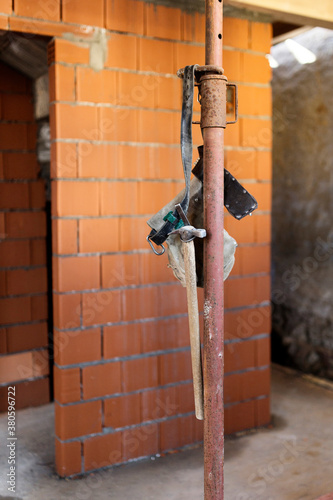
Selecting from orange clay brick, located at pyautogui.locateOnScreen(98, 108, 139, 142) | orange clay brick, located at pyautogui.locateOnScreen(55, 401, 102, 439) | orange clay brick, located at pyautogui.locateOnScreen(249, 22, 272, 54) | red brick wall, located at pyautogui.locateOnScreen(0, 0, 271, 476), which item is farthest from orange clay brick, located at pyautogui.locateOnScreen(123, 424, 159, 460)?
orange clay brick, located at pyautogui.locateOnScreen(249, 22, 272, 54)

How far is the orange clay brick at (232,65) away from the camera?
2.45 m

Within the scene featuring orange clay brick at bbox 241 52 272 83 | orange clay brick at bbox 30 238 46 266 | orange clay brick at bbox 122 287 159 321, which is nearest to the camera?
orange clay brick at bbox 122 287 159 321

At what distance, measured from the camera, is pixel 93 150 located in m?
2.17

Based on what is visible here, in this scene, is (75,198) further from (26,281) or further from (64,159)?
(26,281)

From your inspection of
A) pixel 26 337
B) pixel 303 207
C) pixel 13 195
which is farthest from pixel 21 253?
pixel 303 207

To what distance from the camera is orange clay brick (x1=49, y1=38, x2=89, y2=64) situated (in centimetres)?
208

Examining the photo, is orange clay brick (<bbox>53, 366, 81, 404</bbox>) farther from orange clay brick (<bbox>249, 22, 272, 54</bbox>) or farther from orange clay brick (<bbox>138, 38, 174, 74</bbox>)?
orange clay brick (<bbox>249, 22, 272, 54</bbox>)

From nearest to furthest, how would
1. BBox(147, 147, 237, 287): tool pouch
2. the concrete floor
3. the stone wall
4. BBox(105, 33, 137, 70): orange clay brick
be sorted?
BBox(147, 147, 237, 287): tool pouch < the concrete floor < BBox(105, 33, 137, 70): orange clay brick < the stone wall

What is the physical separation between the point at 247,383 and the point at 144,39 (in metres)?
1.84

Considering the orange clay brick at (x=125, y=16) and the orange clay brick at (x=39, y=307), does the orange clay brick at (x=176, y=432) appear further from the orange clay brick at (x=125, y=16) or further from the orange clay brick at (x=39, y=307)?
the orange clay brick at (x=125, y=16)

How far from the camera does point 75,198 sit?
7.07ft

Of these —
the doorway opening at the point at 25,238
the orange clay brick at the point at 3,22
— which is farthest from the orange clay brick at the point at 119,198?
the doorway opening at the point at 25,238

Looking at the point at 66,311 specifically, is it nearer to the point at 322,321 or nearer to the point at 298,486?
the point at 298,486

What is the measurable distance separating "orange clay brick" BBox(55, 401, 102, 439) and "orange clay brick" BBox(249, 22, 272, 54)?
6.44 ft
